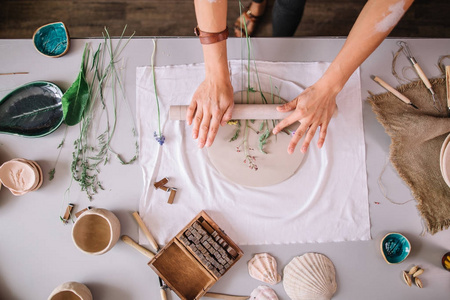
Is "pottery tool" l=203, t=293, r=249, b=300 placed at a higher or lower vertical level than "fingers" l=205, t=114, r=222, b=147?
lower

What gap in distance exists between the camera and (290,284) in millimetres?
936

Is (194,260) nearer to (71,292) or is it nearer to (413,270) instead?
(71,292)

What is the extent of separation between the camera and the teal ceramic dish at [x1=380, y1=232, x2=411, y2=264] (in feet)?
3.09

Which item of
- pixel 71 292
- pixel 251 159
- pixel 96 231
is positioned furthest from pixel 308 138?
pixel 71 292

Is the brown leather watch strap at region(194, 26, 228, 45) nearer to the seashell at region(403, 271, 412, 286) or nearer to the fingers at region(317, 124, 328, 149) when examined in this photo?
the fingers at region(317, 124, 328, 149)

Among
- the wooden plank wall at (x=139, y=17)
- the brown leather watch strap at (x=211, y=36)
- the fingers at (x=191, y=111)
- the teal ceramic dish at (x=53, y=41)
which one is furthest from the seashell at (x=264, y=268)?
the wooden plank wall at (x=139, y=17)

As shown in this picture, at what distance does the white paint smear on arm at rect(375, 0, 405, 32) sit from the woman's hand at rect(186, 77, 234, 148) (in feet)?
1.40

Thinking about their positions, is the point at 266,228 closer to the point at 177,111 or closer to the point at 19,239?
the point at 177,111

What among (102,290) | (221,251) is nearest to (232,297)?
(221,251)

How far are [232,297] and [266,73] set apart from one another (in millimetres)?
696

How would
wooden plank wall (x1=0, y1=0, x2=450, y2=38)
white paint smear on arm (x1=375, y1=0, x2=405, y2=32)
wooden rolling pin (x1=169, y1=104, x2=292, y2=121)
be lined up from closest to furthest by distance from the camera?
1. white paint smear on arm (x1=375, y1=0, x2=405, y2=32)
2. wooden rolling pin (x1=169, y1=104, x2=292, y2=121)
3. wooden plank wall (x1=0, y1=0, x2=450, y2=38)

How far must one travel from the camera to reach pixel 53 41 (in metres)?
0.95

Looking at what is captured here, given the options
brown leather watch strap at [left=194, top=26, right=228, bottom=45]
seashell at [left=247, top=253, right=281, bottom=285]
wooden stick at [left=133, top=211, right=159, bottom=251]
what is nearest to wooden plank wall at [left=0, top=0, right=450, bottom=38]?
brown leather watch strap at [left=194, top=26, right=228, bottom=45]

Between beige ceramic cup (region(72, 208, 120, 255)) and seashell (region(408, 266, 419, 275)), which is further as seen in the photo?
seashell (region(408, 266, 419, 275))
